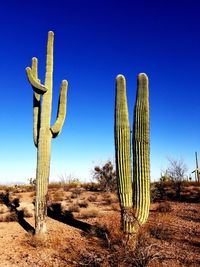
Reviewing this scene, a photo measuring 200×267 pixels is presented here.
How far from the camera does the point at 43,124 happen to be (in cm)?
886

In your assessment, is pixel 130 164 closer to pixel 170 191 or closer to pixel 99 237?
pixel 99 237

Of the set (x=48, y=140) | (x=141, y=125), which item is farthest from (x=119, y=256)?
(x=48, y=140)

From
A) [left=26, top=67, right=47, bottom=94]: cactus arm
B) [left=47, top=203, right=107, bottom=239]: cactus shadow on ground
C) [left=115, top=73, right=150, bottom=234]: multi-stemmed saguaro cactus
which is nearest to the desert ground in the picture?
[left=47, top=203, right=107, bottom=239]: cactus shadow on ground

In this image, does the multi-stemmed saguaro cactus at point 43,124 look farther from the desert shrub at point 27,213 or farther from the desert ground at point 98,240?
the desert shrub at point 27,213

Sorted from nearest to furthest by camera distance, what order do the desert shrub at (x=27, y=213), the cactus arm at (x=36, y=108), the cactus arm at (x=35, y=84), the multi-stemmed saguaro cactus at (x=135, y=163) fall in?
1. the multi-stemmed saguaro cactus at (x=135, y=163)
2. the cactus arm at (x=35, y=84)
3. the cactus arm at (x=36, y=108)
4. the desert shrub at (x=27, y=213)

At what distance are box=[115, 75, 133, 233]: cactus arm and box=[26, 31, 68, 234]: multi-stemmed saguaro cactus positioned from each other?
2133 millimetres

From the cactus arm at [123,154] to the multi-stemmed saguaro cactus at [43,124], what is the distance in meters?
2.13

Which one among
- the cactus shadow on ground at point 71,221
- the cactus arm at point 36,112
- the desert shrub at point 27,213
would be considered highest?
the cactus arm at point 36,112

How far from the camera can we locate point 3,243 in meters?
8.01

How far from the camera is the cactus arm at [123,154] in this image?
24.7ft

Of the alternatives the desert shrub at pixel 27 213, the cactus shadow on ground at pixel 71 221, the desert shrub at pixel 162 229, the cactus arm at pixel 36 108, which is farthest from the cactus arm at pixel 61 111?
the desert shrub at pixel 27 213

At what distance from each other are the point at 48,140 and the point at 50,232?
111 inches

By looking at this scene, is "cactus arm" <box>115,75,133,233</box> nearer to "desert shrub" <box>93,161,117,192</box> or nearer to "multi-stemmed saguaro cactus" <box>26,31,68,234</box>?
"multi-stemmed saguaro cactus" <box>26,31,68,234</box>

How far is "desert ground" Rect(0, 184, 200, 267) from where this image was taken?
6276 mm
